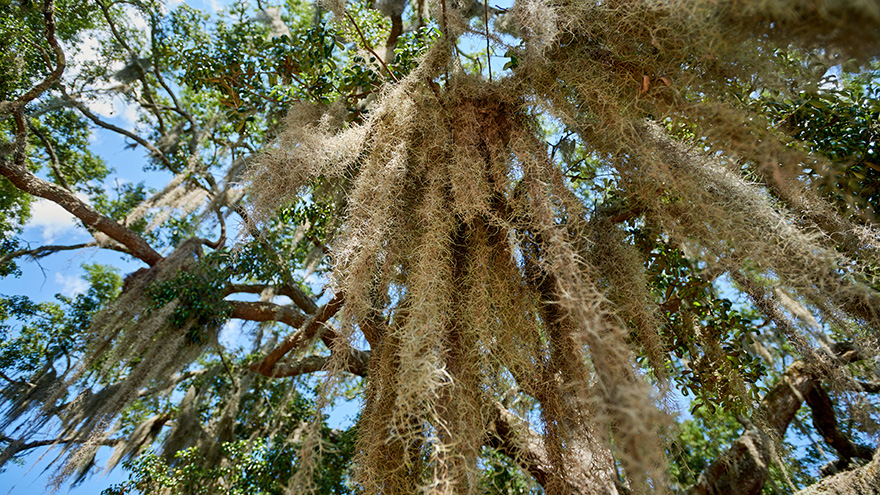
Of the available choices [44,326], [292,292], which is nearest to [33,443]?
[44,326]

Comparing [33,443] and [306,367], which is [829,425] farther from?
[33,443]

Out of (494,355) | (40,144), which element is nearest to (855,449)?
(494,355)

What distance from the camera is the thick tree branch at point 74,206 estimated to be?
3.40 meters

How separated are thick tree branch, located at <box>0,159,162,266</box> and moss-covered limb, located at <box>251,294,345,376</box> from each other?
141cm

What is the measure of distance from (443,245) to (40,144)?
564 centimetres

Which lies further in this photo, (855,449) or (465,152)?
(855,449)

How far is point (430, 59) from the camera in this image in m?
1.92

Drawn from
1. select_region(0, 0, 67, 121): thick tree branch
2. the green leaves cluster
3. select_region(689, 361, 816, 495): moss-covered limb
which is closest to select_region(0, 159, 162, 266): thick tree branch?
select_region(0, 0, 67, 121): thick tree branch

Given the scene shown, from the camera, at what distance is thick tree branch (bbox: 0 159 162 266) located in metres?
3.40

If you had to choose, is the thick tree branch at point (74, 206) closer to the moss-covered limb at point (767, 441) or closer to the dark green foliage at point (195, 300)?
the dark green foliage at point (195, 300)

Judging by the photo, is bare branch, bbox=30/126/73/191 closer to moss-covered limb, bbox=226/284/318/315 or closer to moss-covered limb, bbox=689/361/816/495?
moss-covered limb, bbox=226/284/318/315

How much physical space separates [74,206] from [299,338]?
2428mm

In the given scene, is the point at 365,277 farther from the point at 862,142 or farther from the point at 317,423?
the point at 862,142

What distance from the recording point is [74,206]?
3.52m
